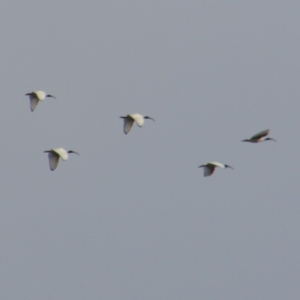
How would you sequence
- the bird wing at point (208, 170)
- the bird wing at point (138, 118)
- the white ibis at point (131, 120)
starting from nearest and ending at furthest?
1. the bird wing at point (208, 170)
2. the bird wing at point (138, 118)
3. the white ibis at point (131, 120)

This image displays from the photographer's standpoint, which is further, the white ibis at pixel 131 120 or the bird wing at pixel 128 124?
the bird wing at pixel 128 124

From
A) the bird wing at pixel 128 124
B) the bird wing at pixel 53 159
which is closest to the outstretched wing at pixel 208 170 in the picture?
the bird wing at pixel 128 124

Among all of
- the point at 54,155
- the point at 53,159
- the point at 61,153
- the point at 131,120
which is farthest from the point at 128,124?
the point at 53,159

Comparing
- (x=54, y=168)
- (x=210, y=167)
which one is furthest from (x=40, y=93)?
(x=210, y=167)

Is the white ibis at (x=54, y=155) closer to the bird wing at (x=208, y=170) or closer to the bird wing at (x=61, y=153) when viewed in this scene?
the bird wing at (x=61, y=153)

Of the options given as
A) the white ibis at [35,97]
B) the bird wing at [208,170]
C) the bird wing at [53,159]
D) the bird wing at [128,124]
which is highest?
the white ibis at [35,97]

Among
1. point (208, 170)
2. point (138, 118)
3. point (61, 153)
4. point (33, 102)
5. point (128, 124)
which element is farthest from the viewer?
point (128, 124)

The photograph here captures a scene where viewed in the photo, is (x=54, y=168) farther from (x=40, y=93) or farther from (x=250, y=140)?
(x=250, y=140)

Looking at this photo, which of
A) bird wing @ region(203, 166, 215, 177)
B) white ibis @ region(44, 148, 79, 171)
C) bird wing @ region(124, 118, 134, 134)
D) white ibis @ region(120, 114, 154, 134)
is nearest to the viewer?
white ibis @ region(44, 148, 79, 171)

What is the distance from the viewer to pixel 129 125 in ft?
219

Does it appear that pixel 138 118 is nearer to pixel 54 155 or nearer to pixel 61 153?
pixel 61 153

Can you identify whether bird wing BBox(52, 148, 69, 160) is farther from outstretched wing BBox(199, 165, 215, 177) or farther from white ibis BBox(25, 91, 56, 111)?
outstretched wing BBox(199, 165, 215, 177)

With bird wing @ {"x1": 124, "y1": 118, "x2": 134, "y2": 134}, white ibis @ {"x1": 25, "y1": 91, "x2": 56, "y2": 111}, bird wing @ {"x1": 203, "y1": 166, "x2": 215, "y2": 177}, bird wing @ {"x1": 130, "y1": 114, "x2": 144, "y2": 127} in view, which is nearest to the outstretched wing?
bird wing @ {"x1": 203, "y1": 166, "x2": 215, "y2": 177}

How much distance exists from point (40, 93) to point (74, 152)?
184 inches
